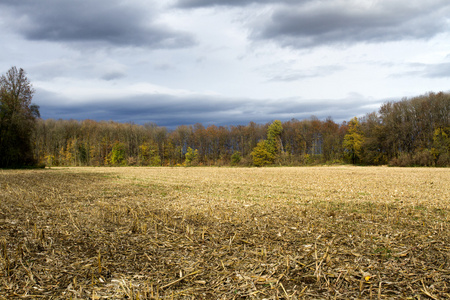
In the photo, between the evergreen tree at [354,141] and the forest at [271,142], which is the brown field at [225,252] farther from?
the evergreen tree at [354,141]

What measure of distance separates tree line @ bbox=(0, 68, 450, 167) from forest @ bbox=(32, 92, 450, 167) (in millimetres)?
171


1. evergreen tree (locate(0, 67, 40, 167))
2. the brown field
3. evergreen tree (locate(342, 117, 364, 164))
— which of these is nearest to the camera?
the brown field

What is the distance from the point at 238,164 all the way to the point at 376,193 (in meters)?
54.3

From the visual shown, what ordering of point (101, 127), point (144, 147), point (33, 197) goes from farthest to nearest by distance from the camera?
1. point (101, 127)
2. point (144, 147)
3. point (33, 197)

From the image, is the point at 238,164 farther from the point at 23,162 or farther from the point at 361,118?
the point at 23,162

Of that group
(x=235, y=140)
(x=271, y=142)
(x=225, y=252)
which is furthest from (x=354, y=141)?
(x=225, y=252)

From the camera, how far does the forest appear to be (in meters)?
55.0

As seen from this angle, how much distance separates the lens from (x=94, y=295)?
4586 millimetres

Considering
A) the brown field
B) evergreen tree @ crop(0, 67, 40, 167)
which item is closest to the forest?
evergreen tree @ crop(0, 67, 40, 167)

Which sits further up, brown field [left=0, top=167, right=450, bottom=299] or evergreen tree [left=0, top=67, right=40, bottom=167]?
evergreen tree [left=0, top=67, right=40, bottom=167]

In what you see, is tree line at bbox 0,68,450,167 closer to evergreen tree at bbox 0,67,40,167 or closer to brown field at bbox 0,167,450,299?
evergreen tree at bbox 0,67,40,167

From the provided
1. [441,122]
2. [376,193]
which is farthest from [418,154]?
[376,193]

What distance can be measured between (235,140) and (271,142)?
15.5 meters

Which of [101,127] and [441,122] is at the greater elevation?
[101,127]
